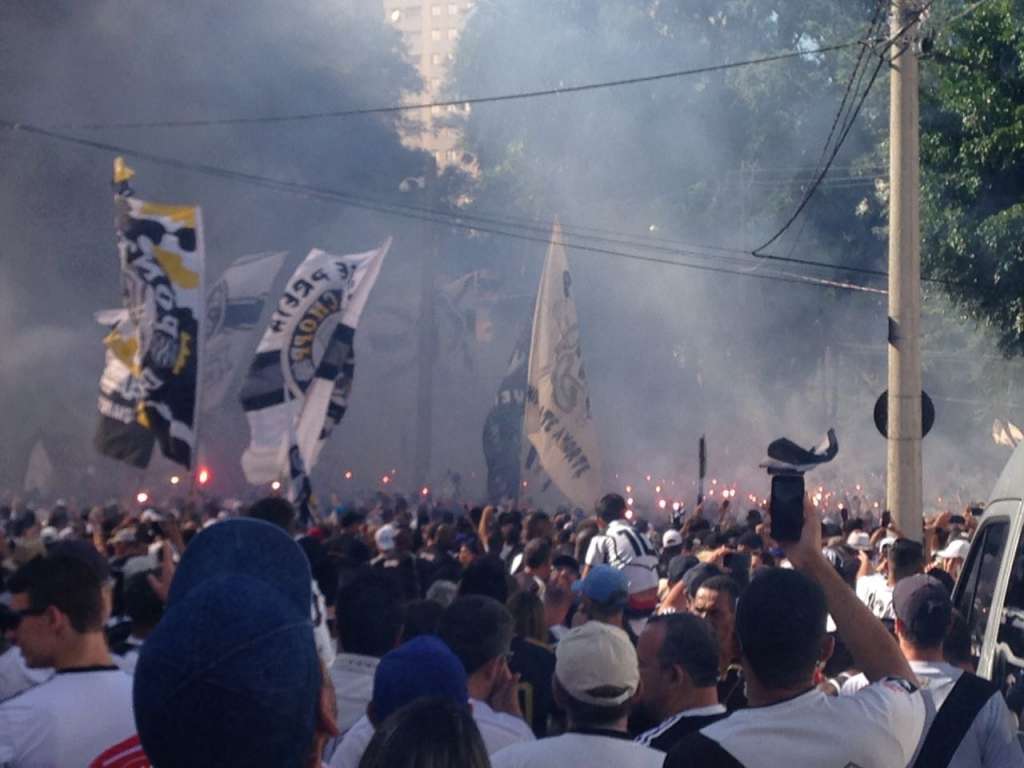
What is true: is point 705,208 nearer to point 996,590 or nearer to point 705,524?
point 705,524

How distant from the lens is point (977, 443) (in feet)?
122

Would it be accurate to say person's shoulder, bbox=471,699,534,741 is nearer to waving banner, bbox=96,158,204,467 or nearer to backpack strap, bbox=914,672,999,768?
backpack strap, bbox=914,672,999,768

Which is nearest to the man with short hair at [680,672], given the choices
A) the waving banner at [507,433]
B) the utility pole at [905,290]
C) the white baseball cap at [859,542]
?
the white baseball cap at [859,542]

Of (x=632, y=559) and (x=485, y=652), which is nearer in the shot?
(x=485, y=652)

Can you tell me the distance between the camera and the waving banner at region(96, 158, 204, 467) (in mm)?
12031

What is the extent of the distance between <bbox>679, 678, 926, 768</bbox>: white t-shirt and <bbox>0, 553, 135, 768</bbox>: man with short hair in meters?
1.42

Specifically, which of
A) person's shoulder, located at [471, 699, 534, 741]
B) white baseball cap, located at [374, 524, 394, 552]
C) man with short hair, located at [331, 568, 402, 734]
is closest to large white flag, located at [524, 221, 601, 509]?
white baseball cap, located at [374, 524, 394, 552]

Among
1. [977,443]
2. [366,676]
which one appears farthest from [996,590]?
[977,443]

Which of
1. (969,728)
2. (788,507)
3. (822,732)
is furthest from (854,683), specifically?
(822,732)

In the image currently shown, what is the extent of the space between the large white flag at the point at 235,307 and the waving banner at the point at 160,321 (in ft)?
15.7

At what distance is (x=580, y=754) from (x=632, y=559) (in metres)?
4.58

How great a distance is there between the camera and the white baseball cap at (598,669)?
3521 millimetres

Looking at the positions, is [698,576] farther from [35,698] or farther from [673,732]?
[35,698]

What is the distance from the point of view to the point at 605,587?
6164 mm
